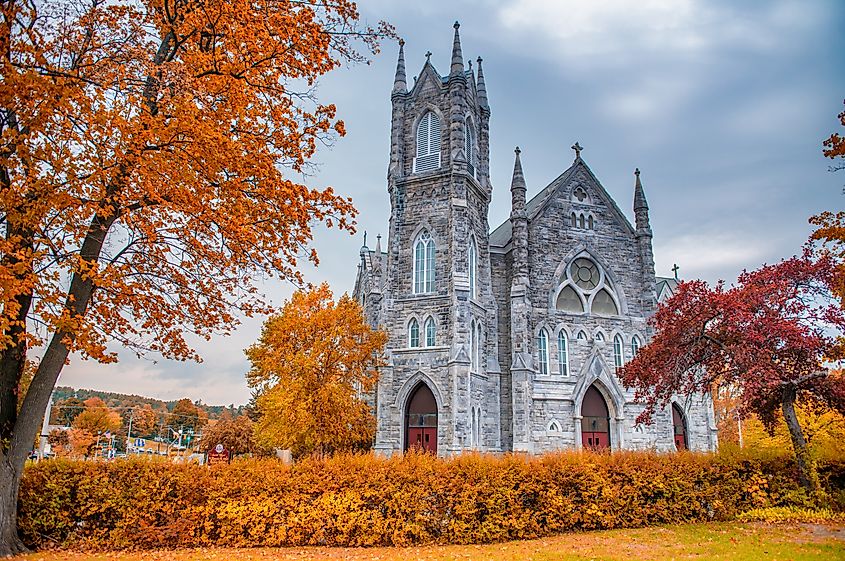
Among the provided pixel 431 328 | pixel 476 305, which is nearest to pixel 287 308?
pixel 431 328

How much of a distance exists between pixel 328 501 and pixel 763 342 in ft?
34.0

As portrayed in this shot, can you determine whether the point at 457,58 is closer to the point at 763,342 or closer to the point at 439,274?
the point at 439,274

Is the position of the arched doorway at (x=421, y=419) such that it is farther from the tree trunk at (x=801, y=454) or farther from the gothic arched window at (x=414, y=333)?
the tree trunk at (x=801, y=454)

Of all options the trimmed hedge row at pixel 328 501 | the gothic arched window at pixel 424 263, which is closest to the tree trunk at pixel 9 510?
the trimmed hedge row at pixel 328 501

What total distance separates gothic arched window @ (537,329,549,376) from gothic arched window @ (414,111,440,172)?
9.47 metres

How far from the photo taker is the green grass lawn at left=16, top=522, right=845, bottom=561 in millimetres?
9625

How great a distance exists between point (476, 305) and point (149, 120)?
18747 millimetres

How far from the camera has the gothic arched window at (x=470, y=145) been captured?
90.4ft

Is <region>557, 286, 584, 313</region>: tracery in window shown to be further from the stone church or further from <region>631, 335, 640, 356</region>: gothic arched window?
<region>631, 335, 640, 356</region>: gothic arched window

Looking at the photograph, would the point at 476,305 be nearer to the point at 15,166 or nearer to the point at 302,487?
the point at 302,487

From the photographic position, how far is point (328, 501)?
11.3 m

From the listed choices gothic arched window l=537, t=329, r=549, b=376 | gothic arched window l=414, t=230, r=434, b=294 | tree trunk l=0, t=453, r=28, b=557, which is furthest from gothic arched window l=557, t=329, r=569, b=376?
tree trunk l=0, t=453, r=28, b=557

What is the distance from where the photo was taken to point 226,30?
33.7 feet

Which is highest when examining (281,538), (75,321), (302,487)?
(75,321)
